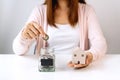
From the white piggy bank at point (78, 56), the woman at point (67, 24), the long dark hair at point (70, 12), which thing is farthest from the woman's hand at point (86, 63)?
the long dark hair at point (70, 12)

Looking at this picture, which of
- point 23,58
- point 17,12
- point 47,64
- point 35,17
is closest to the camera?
point 47,64

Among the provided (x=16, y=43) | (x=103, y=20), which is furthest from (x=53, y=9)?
(x=103, y=20)

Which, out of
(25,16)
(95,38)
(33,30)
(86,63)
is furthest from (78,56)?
(25,16)

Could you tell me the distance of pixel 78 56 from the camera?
3.75ft

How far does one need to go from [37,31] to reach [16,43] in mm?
261

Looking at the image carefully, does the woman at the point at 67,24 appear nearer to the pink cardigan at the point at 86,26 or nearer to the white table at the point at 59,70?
the pink cardigan at the point at 86,26

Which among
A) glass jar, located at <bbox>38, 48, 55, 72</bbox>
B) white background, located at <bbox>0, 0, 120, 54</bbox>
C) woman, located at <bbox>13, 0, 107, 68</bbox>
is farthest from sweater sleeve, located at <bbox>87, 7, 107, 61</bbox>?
white background, located at <bbox>0, 0, 120, 54</bbox>

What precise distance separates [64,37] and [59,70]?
507 millimetres

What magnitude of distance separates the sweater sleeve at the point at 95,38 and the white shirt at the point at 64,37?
92mm

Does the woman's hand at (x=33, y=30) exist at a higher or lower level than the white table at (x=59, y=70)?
higher

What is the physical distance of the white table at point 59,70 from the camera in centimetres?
107

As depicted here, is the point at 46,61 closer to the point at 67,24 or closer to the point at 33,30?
the point at 33,30

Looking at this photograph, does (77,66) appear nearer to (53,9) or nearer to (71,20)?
(71,20)

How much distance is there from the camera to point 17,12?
6.93 ft
